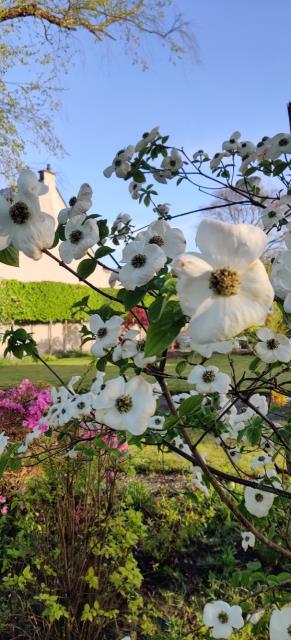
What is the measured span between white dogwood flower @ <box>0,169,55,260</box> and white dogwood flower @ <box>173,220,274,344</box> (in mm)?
217

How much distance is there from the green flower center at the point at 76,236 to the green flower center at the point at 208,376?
0.50 m

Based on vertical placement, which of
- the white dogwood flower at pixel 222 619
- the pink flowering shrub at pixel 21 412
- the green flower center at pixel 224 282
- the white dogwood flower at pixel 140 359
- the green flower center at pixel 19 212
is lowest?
the white dogwood flower at pixel 222 619

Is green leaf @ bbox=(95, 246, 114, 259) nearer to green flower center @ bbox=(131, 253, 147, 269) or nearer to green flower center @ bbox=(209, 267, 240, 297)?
green flower center @ bbox=(131, 253, 147, 269)

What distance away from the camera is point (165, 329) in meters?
0.47

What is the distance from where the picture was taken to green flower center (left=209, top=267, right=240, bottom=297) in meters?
0.41

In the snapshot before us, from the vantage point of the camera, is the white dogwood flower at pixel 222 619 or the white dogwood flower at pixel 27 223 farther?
the white dogwood flower at pixel 222 619

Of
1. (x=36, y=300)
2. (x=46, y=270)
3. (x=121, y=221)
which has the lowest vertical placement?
(x=121, y=221)

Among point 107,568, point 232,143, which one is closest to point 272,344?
point 232,143

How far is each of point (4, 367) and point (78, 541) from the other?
8.91 meters

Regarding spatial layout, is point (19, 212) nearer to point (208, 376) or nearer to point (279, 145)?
point (208, 376)

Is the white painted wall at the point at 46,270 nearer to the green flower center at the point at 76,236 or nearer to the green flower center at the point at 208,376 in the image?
the green flower center at the point at 208,376

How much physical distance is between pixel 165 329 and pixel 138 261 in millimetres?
174

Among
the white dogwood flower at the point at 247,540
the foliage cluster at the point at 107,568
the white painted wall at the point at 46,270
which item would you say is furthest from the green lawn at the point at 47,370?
the white dogwood flower at the point at 247,540

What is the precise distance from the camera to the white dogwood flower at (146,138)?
1408 millimetres
